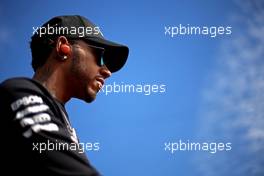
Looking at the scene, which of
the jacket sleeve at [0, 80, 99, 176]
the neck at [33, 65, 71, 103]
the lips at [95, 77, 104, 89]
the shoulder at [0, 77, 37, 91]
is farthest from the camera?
the lips at [95, 77, 104, 89]

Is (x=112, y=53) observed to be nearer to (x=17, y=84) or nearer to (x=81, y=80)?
(x=81, y=80)

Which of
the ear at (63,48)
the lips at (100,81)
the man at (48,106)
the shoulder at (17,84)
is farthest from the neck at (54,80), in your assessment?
the shoulder at (17,84)

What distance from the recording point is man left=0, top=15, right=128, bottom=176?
64.6 inches

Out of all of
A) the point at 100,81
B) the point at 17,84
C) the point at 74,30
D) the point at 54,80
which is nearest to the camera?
the point at 17,84

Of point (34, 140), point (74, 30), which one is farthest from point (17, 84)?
point (74, 30)

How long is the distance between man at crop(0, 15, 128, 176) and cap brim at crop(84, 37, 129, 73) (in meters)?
0.03

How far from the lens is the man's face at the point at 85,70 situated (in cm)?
247

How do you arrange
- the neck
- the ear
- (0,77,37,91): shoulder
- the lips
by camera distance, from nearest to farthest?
(0,77,37,91): shoulder, the neck, the ear, the lips

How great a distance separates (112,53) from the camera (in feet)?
8.84

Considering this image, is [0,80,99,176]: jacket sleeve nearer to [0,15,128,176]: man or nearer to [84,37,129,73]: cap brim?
[0,15,128,176]: man

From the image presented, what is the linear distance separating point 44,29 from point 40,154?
3.71 ft

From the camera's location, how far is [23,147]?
1.66m

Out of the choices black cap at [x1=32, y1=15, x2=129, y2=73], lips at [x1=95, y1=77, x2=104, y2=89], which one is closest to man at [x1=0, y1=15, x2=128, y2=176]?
black cap at [x1=32, y1=15, x2=129, y2=73]

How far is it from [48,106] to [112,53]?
0.99 m
